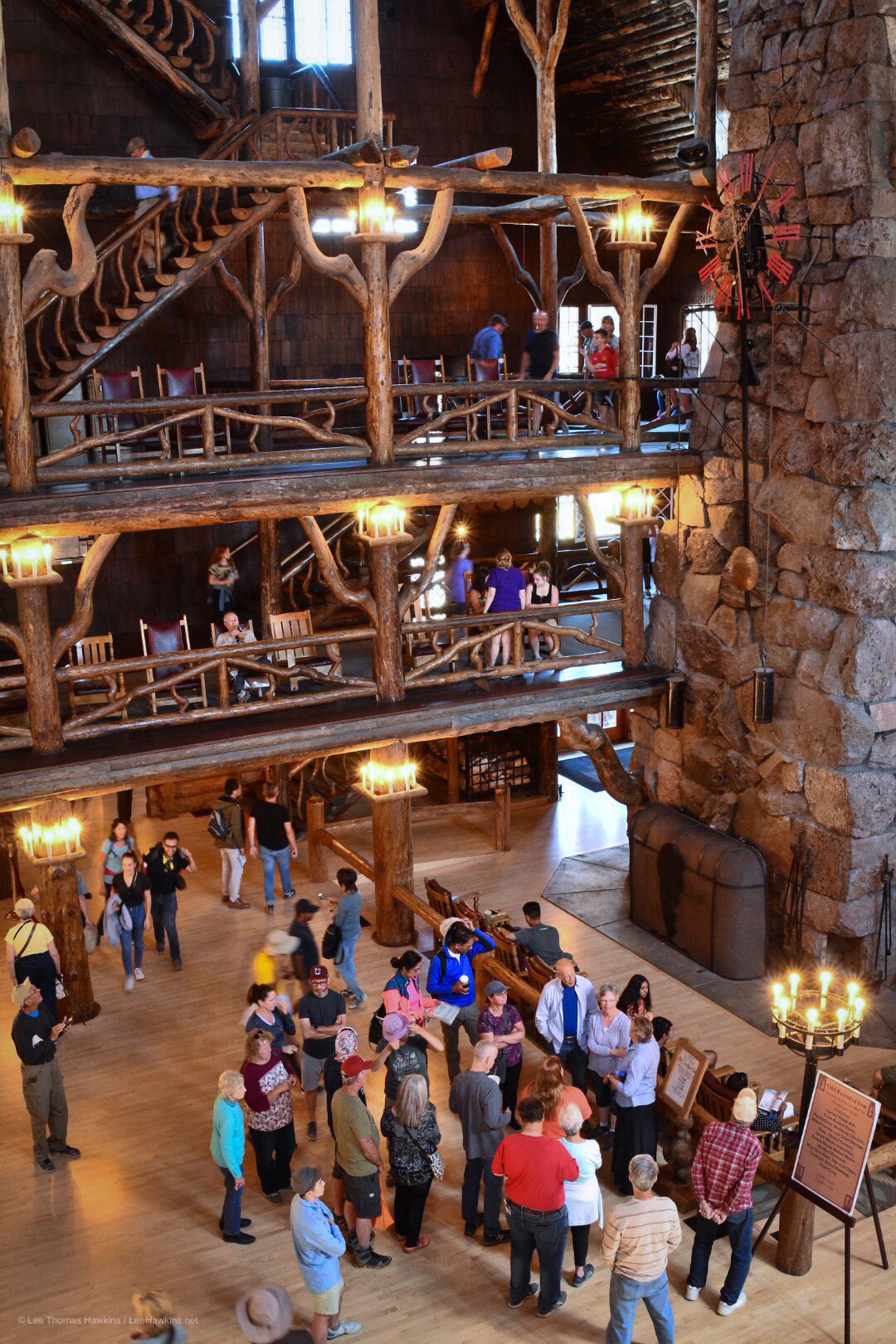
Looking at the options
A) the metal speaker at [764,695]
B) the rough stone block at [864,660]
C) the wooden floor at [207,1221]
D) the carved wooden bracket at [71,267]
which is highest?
the carved wooden bracket at [71,267]

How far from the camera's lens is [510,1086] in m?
9.42

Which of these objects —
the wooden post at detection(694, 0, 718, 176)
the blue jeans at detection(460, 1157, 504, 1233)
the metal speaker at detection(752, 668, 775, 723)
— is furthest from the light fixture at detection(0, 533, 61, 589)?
the wooden post at detection(694, 0, 718, 176)

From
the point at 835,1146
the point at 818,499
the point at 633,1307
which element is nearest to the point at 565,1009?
the point at 835,1146

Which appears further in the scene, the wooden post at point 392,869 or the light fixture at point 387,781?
the wooden post at point 392,869

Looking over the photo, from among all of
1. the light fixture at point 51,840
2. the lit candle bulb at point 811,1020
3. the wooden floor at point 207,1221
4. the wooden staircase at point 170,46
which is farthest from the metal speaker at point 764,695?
the wooden staircase at point 170,46

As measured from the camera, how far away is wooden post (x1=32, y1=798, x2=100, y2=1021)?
35.6 feet

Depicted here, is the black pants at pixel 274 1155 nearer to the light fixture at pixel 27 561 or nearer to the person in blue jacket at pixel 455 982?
the person in blue jacket at pixel 455 982

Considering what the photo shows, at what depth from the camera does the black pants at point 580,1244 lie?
7.75m

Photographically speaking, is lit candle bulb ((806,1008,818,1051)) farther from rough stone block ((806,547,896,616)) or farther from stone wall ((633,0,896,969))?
rough stone block ((806,547,896,616))

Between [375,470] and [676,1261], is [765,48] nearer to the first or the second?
[375,470]

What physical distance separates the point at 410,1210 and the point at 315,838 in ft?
22.2

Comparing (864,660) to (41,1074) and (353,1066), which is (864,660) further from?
(41,1074)

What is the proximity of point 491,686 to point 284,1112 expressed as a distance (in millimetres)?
5483

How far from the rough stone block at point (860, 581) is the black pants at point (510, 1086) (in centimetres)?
489
